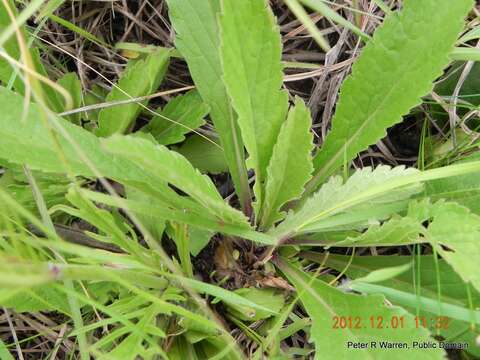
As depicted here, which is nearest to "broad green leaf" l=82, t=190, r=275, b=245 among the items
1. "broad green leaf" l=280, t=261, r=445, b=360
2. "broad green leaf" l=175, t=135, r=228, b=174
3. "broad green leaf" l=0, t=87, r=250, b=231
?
"broad green leaf" l=0, t=87, r=250, b=231

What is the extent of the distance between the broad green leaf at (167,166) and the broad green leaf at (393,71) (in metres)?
0.26

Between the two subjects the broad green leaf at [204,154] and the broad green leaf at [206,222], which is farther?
the broad green leaf at [204,154]

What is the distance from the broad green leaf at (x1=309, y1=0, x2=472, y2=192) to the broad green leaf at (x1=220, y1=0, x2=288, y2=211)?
0.15 metres

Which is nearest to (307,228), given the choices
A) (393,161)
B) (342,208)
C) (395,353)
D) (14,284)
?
(342,208)

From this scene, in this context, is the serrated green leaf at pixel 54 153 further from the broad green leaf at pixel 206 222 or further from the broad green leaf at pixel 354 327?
the broad green leaf at pixel 354 327

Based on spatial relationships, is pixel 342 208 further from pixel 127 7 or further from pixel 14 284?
pixel 127 7

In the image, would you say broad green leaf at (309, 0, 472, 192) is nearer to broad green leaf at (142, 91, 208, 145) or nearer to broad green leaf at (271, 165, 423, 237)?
broad green leaf at (271, 165, 423, 237)

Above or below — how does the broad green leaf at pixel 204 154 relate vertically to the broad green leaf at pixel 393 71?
below

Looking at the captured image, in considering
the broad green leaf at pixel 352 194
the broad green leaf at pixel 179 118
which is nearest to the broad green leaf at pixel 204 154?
the broad green leaf at pixel 179 118

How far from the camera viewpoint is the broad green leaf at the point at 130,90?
3.73 ft

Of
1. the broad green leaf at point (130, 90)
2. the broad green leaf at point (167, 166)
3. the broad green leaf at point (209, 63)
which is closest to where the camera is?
the broad green leaf at point (167, 166)

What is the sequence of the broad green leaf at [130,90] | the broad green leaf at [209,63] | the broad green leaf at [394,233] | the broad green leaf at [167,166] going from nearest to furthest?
the broad green leaf at [167,166], the broad green leaf at [394,233], the broad green leaf at [209,63], the broad green leaf at [130,90]

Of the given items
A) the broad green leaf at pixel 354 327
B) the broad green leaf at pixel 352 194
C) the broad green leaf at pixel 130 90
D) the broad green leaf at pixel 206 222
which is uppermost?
the broad green leaf at pixel 130 90

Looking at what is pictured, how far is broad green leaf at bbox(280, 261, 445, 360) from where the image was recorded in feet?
2.80
